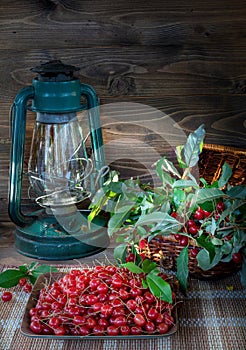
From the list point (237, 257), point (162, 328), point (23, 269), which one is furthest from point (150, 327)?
point (23, 269)

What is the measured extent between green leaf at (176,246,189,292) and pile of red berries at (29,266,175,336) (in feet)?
0.22

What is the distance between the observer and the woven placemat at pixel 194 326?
106 cm

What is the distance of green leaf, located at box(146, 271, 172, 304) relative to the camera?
1096 millimetres

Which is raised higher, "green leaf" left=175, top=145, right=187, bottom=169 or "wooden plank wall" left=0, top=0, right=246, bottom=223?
"wooden plank wall" left=0, top=0, right=246, bottom=223

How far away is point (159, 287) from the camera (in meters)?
1.11

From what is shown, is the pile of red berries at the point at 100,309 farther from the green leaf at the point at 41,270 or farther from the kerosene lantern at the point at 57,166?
the kerosene lantern at the point at 57,166

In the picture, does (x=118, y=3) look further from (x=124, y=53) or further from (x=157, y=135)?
(x=157, y=135)

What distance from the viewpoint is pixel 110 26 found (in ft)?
4.85

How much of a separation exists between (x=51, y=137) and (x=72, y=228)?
229 millimetres

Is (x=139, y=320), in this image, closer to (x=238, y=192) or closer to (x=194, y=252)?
(x=194, y=252)

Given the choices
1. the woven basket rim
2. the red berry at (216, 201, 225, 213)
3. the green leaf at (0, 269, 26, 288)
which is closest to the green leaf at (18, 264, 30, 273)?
the green leaf at (0, 269, 26, 288)

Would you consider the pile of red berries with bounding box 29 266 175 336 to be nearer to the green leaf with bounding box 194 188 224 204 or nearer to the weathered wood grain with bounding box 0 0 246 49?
the green leaf with bounding box 194 188 224 204

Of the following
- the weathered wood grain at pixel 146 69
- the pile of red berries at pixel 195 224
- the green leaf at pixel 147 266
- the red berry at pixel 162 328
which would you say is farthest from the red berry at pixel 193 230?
the weathered wood grain at pixel 146 69

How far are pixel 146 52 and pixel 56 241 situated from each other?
531 mm
